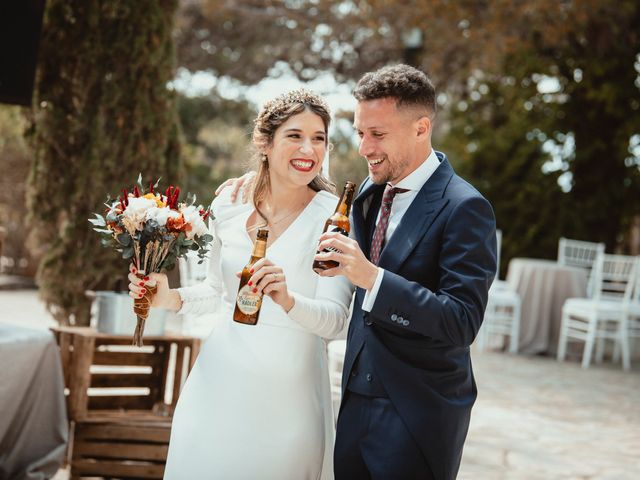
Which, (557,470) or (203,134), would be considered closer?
(557,470)

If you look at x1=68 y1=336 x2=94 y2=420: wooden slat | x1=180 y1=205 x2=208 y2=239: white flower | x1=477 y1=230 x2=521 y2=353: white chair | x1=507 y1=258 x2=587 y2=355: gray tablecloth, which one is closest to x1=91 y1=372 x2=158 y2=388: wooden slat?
x1=68 y1=336 x2=94 y2=420: wooden slat

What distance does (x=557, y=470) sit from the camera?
4684 mm

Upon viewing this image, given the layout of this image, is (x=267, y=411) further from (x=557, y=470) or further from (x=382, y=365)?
(x=557, y=470)

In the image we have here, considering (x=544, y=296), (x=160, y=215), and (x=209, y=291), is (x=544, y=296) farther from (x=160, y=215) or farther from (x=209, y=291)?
(x=160, y=215)

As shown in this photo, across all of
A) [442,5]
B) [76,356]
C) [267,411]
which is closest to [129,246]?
[267,411]

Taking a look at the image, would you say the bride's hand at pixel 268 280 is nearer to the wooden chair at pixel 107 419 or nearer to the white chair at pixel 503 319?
the wooden chair at pixel 107 419

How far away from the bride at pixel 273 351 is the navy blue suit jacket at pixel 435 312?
1.00 feet

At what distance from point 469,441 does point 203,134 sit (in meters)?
15.9

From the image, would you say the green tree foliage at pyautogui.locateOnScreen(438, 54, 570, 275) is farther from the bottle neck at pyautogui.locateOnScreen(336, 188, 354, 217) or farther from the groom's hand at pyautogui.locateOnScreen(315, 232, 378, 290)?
the groom's hand at pyautogui.locateOnScreen(315, 232, 378, 290)

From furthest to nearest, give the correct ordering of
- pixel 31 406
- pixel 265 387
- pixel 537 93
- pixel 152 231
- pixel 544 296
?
pixel 537 93 < pixel 544 296 < pixel 31 406 < pixel 265 387 < pixel 152 231

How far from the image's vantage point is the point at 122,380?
407 cm

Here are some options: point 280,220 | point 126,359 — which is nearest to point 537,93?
point 126,359

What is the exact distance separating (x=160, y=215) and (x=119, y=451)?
6.12 ft

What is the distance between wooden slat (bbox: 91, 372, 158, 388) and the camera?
159 inches
